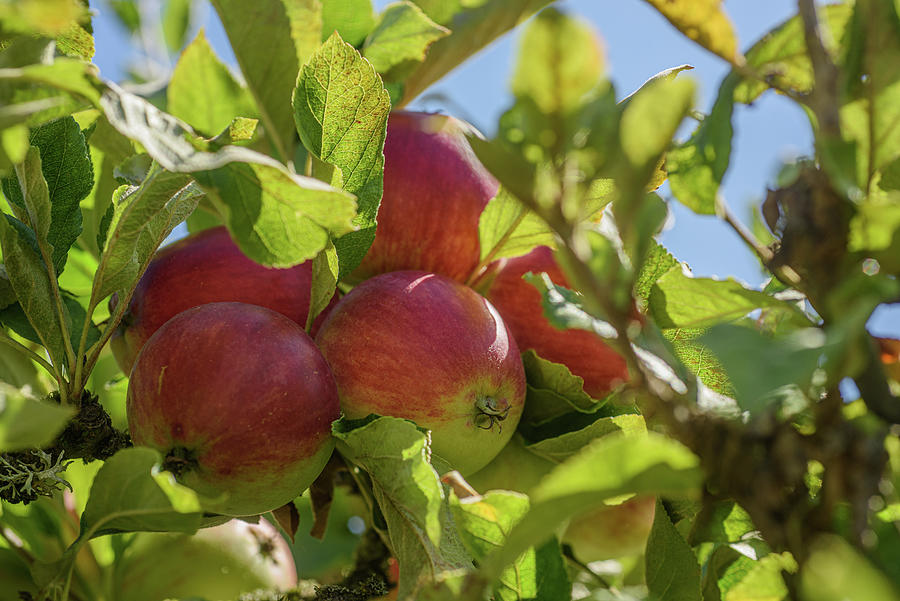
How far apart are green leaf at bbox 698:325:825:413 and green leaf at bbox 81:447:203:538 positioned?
342mm

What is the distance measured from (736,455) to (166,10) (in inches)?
72.6

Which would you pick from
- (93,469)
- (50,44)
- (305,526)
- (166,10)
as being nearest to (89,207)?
(93,469)

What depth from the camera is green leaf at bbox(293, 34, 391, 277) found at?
2.15 feet

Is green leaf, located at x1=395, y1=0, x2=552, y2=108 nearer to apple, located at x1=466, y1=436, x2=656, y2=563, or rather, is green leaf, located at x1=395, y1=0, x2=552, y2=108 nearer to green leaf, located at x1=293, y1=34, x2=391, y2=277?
green leaf, located at x1=293, y1=34, x2=391, y2=277

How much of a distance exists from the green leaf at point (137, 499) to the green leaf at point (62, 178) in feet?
0.77

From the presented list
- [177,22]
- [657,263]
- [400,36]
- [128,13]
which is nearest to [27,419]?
[657,263]

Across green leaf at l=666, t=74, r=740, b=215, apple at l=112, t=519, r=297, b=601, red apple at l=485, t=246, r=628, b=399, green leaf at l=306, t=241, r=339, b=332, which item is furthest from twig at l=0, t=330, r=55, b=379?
green leaf at l=666, t=74, r=740, b=215

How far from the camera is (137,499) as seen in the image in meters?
0.58

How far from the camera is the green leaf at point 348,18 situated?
0.89 metres

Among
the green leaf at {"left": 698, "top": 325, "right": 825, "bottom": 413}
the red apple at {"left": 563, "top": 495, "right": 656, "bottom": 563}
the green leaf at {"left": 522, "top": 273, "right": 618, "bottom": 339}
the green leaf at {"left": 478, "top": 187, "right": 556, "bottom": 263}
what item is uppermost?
the green leaf at {"left": 698, "top": 325, "right": 825, "bottom": 413}

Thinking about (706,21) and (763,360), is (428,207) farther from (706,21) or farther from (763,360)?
(763,360)

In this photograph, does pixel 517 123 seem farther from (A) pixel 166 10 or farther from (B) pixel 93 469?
(A) pixel 166 10

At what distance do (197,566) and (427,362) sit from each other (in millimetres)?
513

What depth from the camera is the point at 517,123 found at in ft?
1.38
